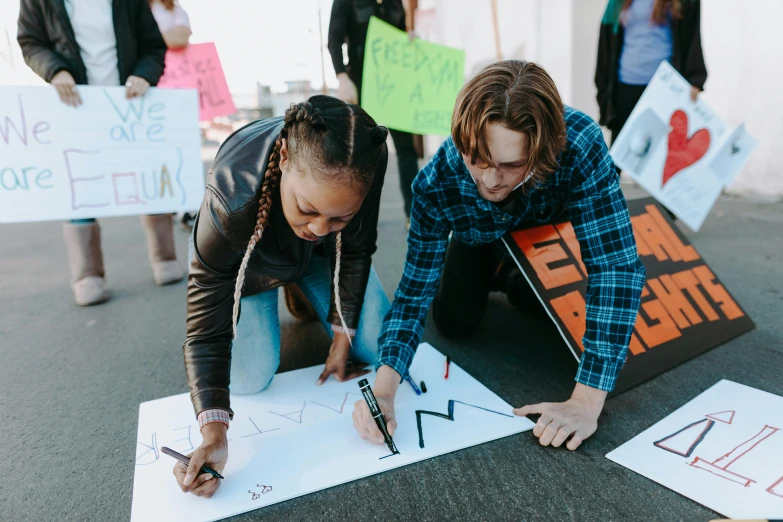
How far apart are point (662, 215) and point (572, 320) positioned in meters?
0.61

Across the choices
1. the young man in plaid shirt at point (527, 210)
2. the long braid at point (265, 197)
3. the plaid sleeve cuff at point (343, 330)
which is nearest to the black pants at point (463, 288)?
the young man in plaid shirt at point (527, 210)

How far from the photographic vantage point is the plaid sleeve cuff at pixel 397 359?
979 mm

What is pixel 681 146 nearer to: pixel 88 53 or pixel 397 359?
pixel 397 359

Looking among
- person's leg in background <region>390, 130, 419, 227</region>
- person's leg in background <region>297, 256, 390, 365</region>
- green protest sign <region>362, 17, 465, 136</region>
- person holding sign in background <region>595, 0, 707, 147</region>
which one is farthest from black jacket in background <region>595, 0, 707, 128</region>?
person's leg in background <region>297, 256, 390, 365</region>

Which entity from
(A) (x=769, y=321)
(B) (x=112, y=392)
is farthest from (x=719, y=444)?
(B) (x=112, y=392)

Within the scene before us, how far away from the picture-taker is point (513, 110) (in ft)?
2.37

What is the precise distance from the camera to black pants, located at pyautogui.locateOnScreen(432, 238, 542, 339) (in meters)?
1.37

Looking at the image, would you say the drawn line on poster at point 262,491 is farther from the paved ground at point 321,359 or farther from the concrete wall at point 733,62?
the concrete wall at point 733,62

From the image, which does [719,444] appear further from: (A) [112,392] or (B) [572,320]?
(A) [112,392]

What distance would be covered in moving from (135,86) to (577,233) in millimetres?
1600

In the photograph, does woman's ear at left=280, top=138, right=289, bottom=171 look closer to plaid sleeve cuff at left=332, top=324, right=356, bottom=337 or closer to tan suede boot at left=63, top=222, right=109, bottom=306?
plaid sleeve cuff at left=332, top=324, right=356, bottom=337

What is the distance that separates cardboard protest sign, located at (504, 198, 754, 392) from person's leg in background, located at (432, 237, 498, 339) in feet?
0.59

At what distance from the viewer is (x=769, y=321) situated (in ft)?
4.56

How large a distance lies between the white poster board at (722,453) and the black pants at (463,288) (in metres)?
0.55
